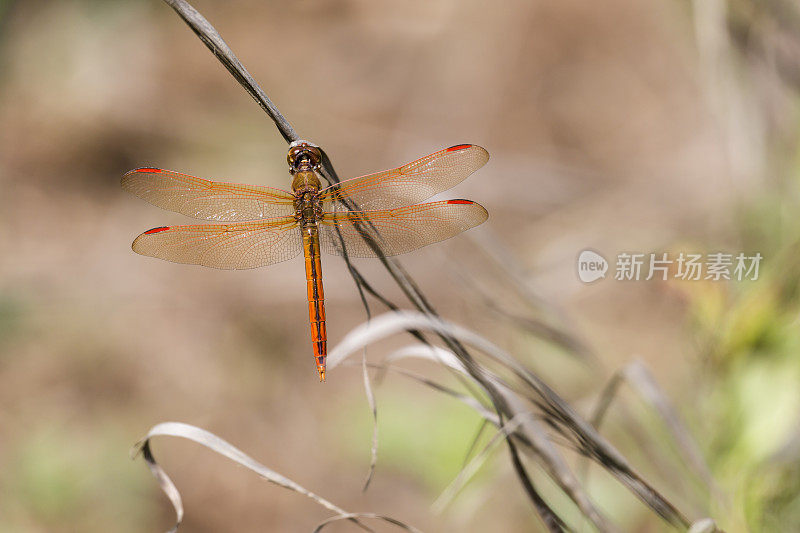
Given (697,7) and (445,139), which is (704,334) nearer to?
(697,7)

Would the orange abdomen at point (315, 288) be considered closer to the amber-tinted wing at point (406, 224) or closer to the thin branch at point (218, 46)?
the amber-tinted wing at point (406, 224)

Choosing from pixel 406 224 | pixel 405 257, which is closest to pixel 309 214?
pixel 406 224

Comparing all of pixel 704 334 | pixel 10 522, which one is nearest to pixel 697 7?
pixel 704 334

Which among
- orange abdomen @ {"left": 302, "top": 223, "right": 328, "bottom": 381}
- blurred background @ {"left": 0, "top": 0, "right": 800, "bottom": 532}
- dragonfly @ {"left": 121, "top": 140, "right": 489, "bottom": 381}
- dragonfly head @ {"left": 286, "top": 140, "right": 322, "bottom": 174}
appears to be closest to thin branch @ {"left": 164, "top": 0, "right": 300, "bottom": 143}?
dragonfly head @ {"left": 286, "top": 140, "right": 322, "bottom": 174}

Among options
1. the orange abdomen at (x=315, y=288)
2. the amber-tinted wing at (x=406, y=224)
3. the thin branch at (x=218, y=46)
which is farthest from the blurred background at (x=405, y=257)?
the thin branch at (x=218, y=46)

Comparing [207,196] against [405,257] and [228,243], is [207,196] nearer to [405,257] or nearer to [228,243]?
[228,243]
